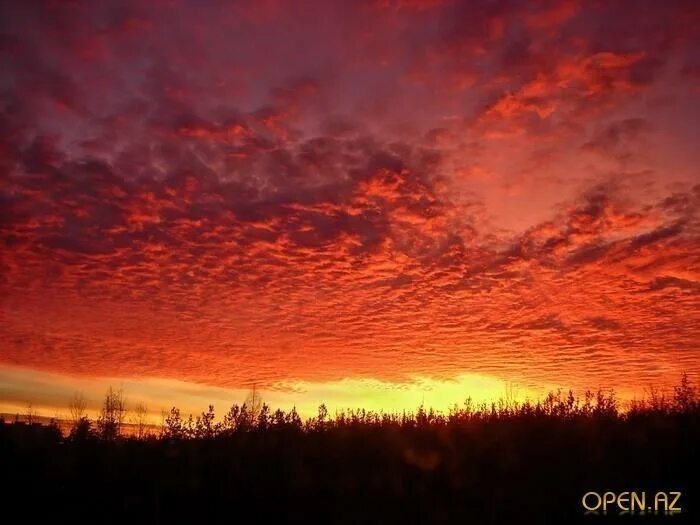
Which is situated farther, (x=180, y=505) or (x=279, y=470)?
(x=279, y=470)

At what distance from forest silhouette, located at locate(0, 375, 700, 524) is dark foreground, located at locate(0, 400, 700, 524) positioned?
33mm

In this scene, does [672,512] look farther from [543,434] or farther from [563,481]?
[543,434]

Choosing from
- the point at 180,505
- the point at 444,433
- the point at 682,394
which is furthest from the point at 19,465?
the point at 682,394

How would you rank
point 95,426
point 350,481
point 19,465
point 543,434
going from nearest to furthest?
1. point 350,481
2. point 543,434
3. point 19,465
4. point 95,426

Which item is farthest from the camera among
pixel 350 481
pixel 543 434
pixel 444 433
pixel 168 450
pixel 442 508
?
pixel 168 450

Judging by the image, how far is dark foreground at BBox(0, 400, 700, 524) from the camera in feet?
33.2

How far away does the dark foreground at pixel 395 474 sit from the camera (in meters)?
10.1

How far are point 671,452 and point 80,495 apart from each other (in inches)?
477

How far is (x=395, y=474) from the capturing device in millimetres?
12164

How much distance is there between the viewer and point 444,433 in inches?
586

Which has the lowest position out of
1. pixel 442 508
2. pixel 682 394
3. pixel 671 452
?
pixel 442 508

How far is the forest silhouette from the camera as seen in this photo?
33.5 ft

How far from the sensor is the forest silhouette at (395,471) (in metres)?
10.2

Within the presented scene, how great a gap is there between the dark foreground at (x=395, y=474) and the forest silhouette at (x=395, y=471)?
3cm
